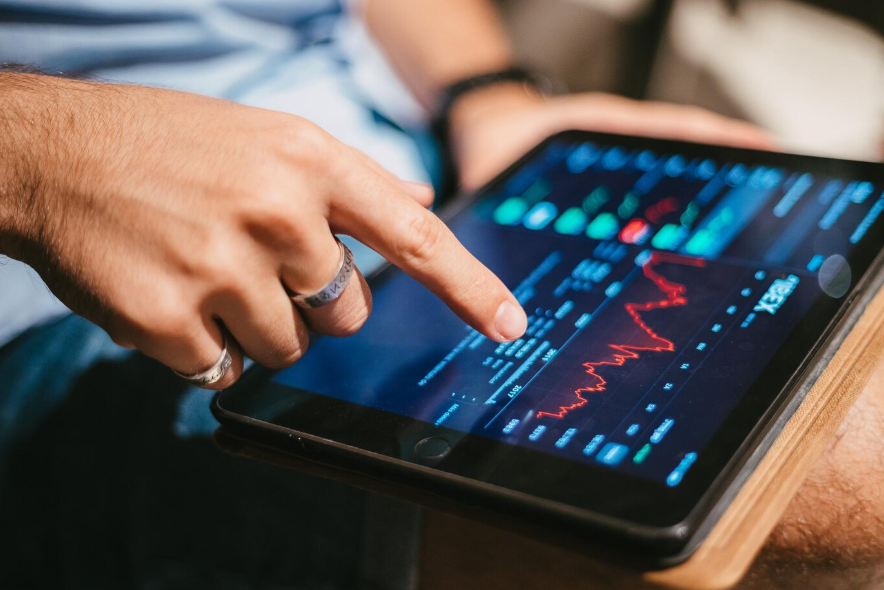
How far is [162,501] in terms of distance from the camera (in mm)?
602

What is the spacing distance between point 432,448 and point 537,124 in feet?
1.85

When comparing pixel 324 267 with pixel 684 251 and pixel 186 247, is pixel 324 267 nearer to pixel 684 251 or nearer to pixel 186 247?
pixel 186 247

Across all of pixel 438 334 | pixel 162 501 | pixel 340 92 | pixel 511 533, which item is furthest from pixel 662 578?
pixel 340 92

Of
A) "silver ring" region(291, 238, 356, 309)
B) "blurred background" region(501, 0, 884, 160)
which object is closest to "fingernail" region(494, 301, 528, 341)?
"silver ring" region(291, 238, 356, 309)

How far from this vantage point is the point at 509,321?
18.4 inches

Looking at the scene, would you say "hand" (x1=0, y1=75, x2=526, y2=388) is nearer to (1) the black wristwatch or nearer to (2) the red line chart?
(2) the red line chart

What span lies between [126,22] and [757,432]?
0.76 metres

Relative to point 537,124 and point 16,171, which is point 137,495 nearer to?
point 16,171

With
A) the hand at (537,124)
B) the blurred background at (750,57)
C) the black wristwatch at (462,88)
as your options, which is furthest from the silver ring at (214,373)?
the blurred background at (750,57)

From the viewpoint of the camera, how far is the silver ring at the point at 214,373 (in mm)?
473

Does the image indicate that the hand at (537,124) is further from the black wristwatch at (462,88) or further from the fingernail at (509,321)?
the fingernail at (509,321)

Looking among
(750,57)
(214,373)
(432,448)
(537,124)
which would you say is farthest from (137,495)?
(750,57)

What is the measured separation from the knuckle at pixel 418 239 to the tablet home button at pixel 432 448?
0.11m

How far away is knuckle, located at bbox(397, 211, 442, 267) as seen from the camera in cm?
45
